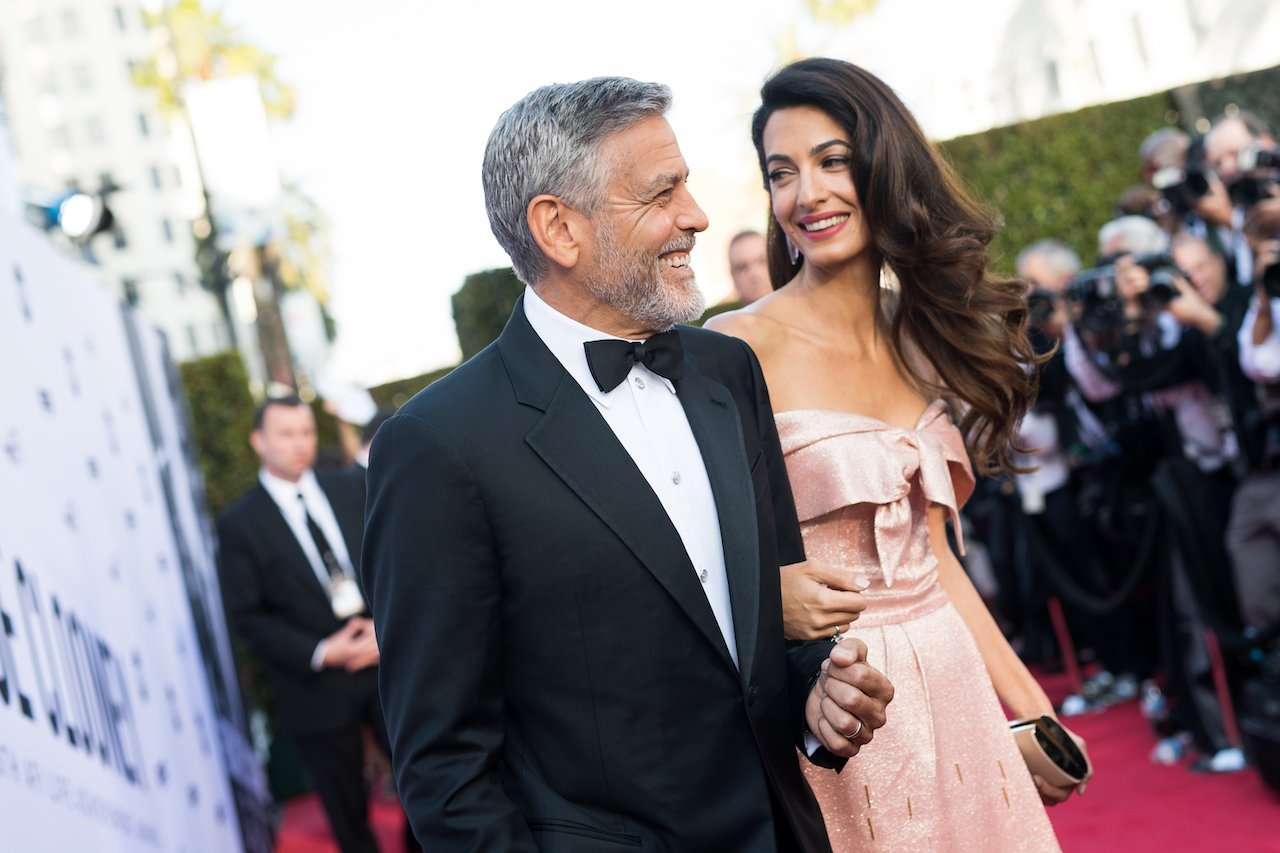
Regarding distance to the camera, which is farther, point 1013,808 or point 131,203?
point 131,203

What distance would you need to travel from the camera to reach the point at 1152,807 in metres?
5.82

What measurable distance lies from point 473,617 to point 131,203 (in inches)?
3285

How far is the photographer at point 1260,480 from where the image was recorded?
5.16 metres

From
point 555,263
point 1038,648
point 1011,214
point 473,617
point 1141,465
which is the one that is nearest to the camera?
point 473,617

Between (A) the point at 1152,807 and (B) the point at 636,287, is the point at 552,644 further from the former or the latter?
(A) the point at 1152,807

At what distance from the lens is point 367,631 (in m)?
6.51

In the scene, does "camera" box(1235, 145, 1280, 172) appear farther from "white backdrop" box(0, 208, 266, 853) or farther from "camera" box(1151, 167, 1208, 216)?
"white backdrop" box(0, 208, 266, 853)

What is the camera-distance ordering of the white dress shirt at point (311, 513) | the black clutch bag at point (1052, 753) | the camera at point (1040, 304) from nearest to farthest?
the black clutch bag at point (1052, 753) < the camera at point (1040, 304) < the white dress shirt at point (311, 513)

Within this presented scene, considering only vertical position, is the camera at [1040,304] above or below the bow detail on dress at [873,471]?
below

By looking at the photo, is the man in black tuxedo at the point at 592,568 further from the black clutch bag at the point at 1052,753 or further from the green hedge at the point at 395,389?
the green hedge at the point at 395,389

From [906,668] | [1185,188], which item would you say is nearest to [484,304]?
[1185,188]

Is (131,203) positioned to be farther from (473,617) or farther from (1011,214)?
(473,617)

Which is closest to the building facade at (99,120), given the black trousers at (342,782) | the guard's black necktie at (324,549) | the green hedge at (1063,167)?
the green hedge at (1063,167)

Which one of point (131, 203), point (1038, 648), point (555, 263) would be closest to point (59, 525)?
point (555, 263)
